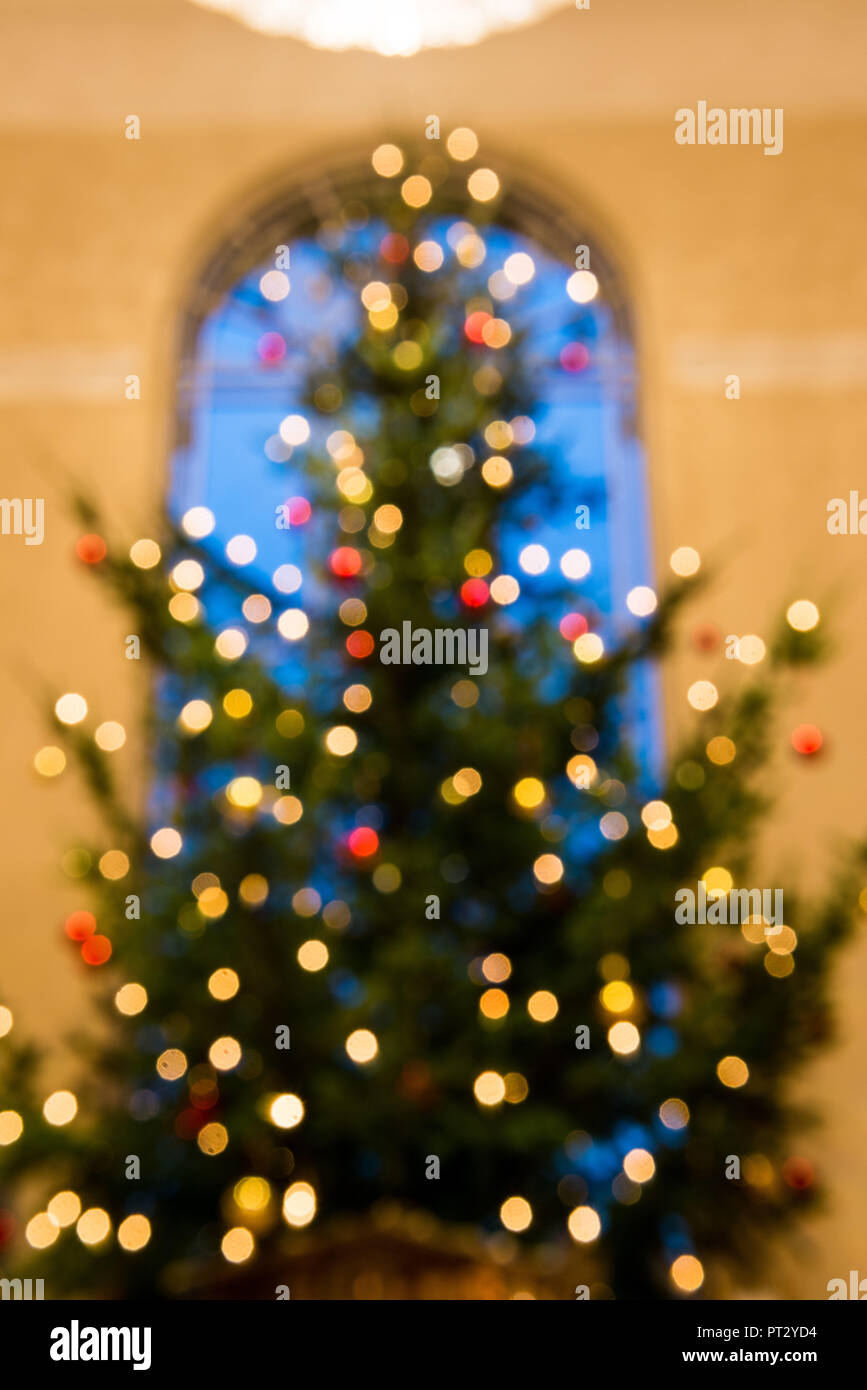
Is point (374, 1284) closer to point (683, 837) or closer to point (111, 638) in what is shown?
point (683, 837)

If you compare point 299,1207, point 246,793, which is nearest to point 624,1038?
point 299,1207

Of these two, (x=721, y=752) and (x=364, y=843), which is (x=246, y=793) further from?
(x=721, y=752)

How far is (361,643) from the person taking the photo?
7.88 ft

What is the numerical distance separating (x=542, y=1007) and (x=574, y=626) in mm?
974

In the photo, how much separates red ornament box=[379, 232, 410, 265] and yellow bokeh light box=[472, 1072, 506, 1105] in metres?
2.03

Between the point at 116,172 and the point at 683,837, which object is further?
the point at 116,172

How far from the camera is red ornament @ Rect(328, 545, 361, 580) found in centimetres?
245

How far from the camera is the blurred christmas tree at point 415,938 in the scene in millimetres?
2160

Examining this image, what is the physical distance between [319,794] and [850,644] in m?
2.21

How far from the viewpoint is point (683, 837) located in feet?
7.61

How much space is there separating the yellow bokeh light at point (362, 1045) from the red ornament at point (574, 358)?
→ 95.6 inches

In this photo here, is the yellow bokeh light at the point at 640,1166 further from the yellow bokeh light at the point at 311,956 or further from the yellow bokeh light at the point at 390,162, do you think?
the yellow bokeh light at the point at 390,162

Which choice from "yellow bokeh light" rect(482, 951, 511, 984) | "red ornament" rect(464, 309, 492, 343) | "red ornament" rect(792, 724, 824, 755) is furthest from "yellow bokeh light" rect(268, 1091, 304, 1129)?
"red ornament" rect(464, 309, 492, 343)
